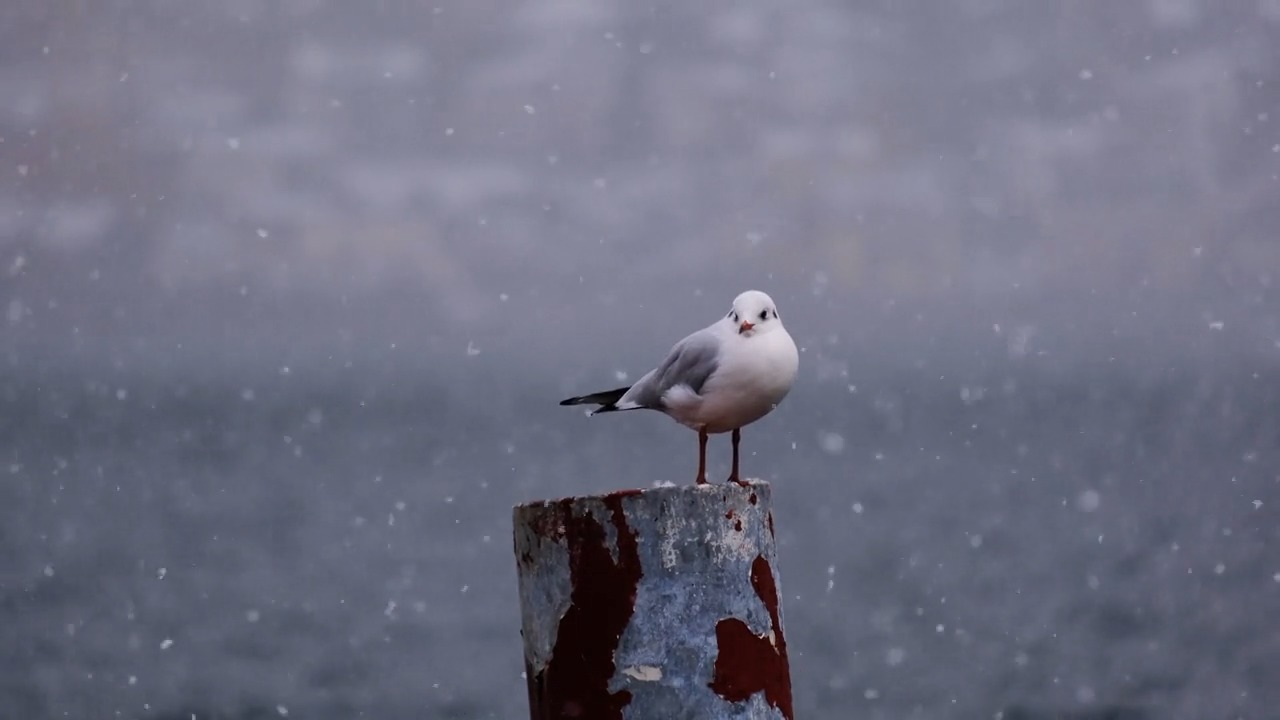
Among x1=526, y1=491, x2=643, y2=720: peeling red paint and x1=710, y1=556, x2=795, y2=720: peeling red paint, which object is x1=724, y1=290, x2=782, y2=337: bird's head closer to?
x1=710, y1=556, x2=795, y2=720: peeling red paint

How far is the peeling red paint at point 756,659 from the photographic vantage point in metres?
3.25

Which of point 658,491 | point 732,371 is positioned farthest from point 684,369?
point 658,491

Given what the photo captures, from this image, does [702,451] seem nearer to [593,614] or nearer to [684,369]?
[684,369]

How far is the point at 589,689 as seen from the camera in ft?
10.7

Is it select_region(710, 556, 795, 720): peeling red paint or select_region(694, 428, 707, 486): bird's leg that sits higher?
select_region(694, 428, 707, 486): bird's leg

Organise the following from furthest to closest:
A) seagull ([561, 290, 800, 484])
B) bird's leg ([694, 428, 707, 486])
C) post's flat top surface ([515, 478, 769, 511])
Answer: bird's leg ([694, 428, 707, 486]) → seagull ([561, 290, 800, 484]) → post's flat top surface ([515, 478, 769, 511])

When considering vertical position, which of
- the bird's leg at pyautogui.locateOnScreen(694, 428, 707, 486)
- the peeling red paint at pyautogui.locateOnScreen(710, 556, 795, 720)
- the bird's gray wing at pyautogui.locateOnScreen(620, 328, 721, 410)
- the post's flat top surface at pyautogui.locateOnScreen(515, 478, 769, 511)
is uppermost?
the bird's gray wing at pyautogui.locateOnScreen(620, 328, 721, 410)

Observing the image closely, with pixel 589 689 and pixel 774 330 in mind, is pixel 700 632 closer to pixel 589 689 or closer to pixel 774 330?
pixel 589 689

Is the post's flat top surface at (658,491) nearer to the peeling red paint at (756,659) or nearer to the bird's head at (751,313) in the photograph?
the peeling red paint at (756,659)

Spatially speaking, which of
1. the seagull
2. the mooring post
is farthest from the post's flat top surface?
the seagull

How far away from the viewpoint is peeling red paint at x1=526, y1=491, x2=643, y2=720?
3.19 meters

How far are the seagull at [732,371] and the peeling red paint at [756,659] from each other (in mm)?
905

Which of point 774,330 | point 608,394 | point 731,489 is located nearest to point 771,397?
point 774,330

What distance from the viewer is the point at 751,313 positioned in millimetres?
4312
